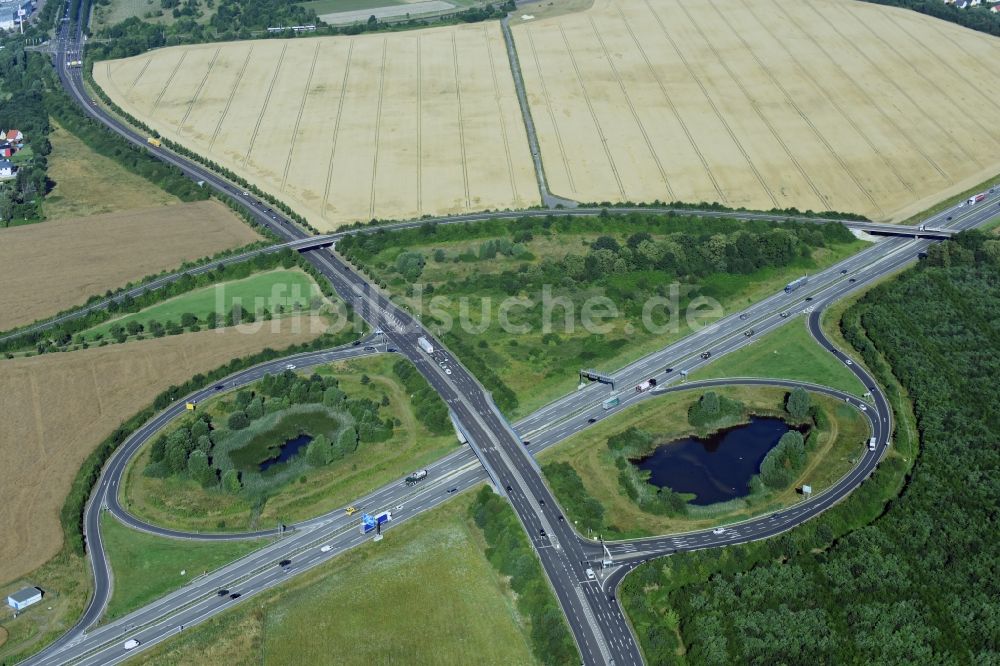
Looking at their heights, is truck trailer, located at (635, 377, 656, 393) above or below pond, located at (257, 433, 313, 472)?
above

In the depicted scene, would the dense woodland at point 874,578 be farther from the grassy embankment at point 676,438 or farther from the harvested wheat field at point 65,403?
the harvested wheat field at point 65,403

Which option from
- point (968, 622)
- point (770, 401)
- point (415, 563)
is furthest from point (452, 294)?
point (968, 622)

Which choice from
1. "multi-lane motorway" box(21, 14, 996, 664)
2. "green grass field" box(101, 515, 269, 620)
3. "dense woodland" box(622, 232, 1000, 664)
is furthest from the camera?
"green grass field" box(101, 515, 269, 620)

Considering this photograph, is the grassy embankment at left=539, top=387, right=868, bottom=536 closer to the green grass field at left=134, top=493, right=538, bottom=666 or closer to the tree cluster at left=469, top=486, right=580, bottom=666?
the tree cluster at left=469, top=486, right=580, bottom=666

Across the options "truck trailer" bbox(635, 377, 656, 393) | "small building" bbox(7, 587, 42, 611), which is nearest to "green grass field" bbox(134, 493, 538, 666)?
"small building" bbox(7, 587, 42, 611)

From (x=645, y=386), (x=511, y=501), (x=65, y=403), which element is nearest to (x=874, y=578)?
(x=511, y=501)

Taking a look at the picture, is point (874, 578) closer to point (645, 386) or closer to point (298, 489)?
point (645, 386)

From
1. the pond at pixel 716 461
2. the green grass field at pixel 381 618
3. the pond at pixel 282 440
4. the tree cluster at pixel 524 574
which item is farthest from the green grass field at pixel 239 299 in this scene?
the pond at pixel 716 461
